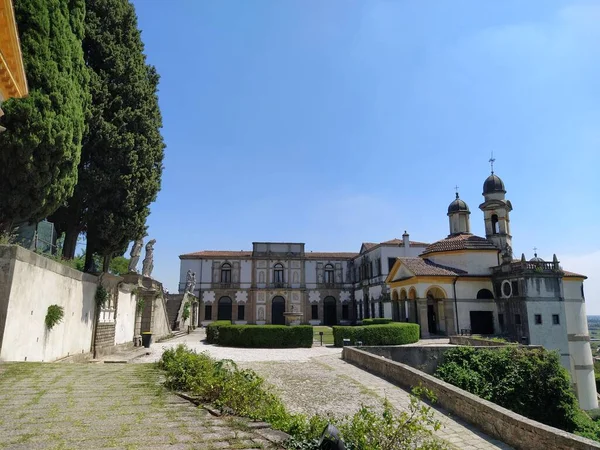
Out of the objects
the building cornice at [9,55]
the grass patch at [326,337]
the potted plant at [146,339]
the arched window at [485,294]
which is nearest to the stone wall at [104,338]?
the potted plant at [146,339]

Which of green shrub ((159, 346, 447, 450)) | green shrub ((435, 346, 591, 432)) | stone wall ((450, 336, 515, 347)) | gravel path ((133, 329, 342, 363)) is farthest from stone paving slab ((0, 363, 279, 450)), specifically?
stone wall ((450, 336, 515, 347))

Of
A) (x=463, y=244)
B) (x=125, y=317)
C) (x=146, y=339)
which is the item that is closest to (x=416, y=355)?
(x=146, y=339)

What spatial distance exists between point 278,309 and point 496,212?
27988 mm

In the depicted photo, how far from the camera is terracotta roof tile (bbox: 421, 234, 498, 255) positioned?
A: 31219mm

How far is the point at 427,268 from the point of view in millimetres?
30141

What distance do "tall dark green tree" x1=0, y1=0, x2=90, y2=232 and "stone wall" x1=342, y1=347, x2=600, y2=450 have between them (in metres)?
11.2

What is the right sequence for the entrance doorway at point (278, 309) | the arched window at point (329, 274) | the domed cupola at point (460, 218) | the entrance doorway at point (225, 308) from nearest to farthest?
the domed cupola at point (460, 218), the entrance doorway at point (225, 308), the entrance doorway at point (278, 309), the arched window at point (329, 274)

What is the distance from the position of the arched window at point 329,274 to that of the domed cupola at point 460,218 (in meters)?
19.7

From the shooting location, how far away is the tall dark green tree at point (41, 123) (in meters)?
10.2

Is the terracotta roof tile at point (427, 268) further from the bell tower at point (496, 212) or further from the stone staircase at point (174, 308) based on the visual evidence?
the stone staircase at point (174, 308)

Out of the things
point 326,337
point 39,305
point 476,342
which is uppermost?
point 39,305

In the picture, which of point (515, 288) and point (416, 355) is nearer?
point (416, 355)

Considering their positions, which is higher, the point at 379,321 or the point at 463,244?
the point at 463,244

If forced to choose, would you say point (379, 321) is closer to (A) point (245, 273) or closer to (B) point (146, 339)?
(B) point (146, 339)
